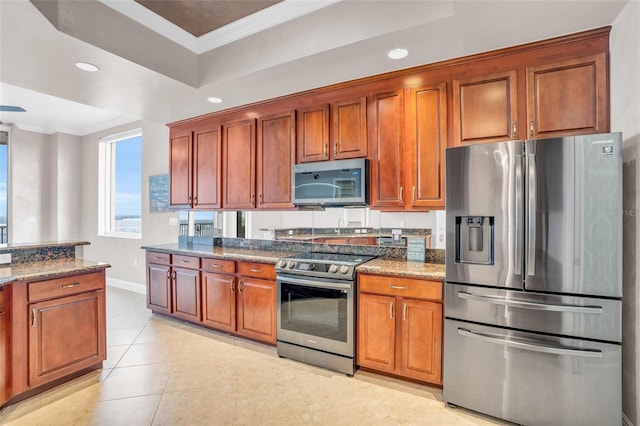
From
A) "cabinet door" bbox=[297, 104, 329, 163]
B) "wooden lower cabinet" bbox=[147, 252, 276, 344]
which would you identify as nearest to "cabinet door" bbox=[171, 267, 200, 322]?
"wooden lower cabinet" bbox=[147, 252, 276, 344]

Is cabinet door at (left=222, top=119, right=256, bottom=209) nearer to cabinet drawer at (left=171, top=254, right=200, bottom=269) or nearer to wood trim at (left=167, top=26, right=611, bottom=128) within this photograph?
wood trim at (left=167, top=26, right=611, bottom=128)

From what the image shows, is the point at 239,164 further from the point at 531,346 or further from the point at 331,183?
the point at 531,346

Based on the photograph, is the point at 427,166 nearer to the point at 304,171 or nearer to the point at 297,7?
the point at 304,171

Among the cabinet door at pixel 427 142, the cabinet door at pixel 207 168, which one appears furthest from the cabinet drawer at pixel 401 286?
the cabinet door at pixel 207 168

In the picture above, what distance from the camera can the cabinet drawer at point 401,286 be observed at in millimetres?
2380

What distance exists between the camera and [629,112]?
1.89m

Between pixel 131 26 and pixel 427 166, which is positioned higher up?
pixel 131 26

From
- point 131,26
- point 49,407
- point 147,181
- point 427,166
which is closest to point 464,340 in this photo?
point 427,166

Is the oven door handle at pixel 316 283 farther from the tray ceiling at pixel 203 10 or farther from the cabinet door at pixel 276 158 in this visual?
the tray ceiling at pixel 203 10

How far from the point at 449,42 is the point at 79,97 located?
3.60m

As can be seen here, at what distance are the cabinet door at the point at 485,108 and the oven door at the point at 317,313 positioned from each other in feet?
5.22

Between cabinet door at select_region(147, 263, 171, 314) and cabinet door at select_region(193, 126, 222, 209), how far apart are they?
36.5 inches

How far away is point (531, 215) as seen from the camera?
79.0 inches

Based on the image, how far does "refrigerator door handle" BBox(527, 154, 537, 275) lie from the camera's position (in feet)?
6.56
